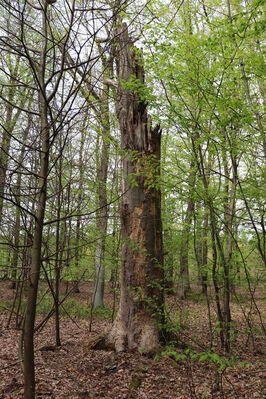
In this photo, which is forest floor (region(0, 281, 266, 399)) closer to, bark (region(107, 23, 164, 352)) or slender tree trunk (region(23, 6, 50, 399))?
bark (region(107, 23, 164, 352))

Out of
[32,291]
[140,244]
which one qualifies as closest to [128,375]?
[140,244]

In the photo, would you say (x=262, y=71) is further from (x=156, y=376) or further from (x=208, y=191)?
(x=156, y=376)

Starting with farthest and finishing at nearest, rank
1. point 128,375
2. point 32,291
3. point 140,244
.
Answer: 1. point 140,244
2. point 128,375
3. point 32,291

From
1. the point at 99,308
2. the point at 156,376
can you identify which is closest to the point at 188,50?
the point at 156,376

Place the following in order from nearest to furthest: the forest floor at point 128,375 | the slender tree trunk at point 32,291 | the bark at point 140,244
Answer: the slender tree trunk at point 32,291
the forest floor at point 128,375
the bark at point 140,244

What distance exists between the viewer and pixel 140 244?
4.59m

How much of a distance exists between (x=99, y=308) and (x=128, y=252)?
17.1ft

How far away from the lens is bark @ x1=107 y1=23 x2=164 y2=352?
14.2 feet

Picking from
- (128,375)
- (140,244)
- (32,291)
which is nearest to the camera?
(32,291)

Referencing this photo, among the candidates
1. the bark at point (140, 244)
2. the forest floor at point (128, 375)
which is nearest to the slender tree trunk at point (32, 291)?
the forest floor at point (128, 375)

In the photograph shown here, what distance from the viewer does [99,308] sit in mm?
8984

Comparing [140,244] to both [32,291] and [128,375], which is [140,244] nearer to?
[128,375]

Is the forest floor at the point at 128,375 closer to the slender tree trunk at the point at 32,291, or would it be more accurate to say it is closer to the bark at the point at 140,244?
the bark at the point at 140,244

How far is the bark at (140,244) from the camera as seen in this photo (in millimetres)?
4328
